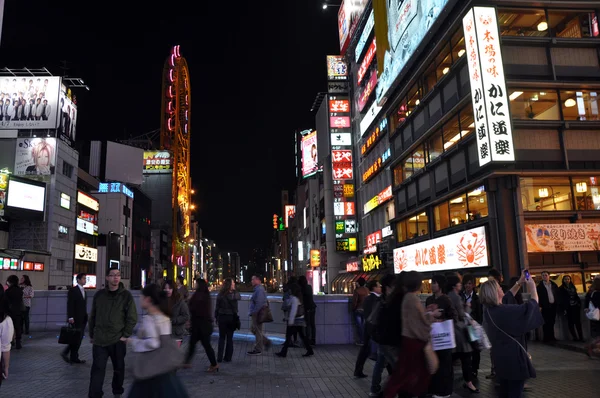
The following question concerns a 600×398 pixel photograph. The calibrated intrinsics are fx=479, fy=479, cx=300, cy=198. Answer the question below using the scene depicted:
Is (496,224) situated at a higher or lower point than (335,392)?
higher

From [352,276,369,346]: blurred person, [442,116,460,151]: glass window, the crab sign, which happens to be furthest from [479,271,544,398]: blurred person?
[442,116,460,151]: glass window

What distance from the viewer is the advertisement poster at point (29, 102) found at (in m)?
45.7

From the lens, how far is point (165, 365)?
4324mm

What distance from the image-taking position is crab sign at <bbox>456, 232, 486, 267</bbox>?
2026cm

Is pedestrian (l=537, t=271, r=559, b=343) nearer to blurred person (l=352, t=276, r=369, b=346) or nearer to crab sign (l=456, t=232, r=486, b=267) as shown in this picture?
blurred person (l=352, t=276, r=369, b=346)

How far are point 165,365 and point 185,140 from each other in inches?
2839

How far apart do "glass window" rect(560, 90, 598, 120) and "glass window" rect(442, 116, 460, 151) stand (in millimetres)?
4660

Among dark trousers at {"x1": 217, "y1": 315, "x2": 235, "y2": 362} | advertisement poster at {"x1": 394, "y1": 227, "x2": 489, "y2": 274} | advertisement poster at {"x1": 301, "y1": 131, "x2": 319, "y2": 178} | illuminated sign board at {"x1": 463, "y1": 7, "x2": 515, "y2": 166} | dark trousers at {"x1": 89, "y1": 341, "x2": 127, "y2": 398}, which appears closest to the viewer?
dark trousers at {"x1": 89, "y1": 341, "x2": 127, "y2": 398}

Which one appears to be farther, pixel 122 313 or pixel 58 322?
pixel 58 322

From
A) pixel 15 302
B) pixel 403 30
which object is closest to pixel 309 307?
pixel 15 302

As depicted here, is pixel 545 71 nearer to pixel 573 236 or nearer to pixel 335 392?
pixel 573 236

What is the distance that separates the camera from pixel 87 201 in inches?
2302

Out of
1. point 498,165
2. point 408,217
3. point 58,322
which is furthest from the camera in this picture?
point 408,217

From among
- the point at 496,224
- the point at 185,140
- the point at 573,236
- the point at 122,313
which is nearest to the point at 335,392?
the point at 122,313
